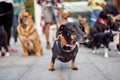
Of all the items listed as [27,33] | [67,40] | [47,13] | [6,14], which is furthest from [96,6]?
[67,40]

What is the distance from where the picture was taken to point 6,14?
8648 mm

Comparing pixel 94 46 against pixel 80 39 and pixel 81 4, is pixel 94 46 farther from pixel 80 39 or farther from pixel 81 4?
pixel 81 4

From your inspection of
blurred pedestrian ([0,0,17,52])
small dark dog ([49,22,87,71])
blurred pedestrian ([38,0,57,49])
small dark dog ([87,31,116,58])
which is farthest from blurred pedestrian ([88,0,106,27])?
small dark dog ([49,22,87,71])

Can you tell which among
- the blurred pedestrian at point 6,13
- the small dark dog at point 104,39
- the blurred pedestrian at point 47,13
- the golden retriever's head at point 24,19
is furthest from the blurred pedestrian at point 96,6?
the golden retriever's head at point 24,19

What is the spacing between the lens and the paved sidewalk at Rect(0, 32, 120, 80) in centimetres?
536

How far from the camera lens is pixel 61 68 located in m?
6.12

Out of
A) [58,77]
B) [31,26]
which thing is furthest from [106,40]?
[58,77]

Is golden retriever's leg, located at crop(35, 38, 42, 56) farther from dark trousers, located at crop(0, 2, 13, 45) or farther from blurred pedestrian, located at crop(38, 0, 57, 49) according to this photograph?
blurred pedestrian, located at crop(38, 0, 57, 49)

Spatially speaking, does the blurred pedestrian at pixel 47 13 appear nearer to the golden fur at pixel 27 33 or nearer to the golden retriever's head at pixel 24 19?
the golden fur at pixel 27 33

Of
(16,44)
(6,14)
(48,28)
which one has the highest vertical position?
(6,14)

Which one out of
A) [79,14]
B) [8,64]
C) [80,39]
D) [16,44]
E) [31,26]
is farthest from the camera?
[79,14]

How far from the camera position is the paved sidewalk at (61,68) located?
536cm

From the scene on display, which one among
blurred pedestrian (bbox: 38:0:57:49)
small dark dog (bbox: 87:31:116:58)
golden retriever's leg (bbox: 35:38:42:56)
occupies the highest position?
blurred pedestrian (bbox: 38:0:57:49)

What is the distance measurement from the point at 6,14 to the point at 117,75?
431 cm
